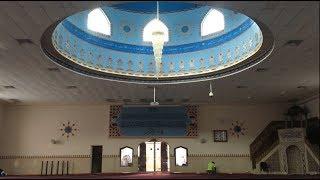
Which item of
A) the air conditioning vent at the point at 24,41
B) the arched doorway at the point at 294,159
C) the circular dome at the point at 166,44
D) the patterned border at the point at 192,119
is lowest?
the arched doorway at the point at 294,159

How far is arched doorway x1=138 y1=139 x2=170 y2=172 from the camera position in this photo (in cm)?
1622

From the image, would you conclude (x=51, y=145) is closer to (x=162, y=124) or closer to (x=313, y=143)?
(x=162, y=124)

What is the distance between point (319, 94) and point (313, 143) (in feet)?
6.72

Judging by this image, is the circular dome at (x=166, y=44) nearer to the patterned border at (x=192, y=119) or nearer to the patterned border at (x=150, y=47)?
the patterned border at (x=150, y=47)

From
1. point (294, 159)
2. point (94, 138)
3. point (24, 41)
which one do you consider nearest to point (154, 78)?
point (24, 41)

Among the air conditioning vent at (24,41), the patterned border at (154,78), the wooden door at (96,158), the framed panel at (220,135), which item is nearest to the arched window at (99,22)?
the patterned border at (154,78)

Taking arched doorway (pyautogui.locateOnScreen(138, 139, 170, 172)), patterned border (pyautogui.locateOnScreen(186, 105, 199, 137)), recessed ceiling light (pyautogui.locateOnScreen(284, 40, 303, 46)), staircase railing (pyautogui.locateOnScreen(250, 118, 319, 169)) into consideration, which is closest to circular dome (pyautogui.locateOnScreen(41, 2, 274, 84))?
recessed ceiling light (pyautogui.locateOnScreen(284, 40, 303, 46))

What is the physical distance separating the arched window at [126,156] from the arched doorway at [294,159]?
23.4ft

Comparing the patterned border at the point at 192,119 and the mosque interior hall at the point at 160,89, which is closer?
the mosque interior hall at the point at 160,89

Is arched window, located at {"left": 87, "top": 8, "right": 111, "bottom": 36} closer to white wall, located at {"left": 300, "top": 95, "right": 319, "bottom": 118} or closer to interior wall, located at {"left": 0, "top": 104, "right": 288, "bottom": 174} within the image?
interior wall, located at {"left": 0, "top": 104, "right": 288, "bottom": 174}

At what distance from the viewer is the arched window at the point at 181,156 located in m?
16.2

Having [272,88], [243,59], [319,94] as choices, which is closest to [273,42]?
[243,59]

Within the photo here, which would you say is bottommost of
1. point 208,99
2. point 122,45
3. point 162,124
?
point 162,124

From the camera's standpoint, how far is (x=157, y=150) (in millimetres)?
16562
